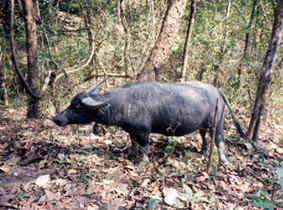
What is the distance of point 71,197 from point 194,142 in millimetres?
3121

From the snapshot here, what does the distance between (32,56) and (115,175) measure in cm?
322

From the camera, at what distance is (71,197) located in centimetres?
314

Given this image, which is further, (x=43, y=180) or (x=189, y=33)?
(x=189, y=33)

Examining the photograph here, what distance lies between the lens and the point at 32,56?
18.0 ft

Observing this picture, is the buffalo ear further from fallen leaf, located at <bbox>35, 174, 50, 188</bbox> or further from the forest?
fallen leaf, located at <bbox>35, 174, 50, 188</bbox>

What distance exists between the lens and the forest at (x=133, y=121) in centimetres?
333

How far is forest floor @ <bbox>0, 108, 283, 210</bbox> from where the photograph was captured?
10.3 ft

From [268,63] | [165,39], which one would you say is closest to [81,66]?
[165,39]

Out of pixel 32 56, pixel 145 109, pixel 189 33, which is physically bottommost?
pixel 145 109

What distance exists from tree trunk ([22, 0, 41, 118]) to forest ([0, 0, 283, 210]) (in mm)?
20

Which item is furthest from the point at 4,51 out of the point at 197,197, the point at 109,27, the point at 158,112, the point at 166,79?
the point at 197,197

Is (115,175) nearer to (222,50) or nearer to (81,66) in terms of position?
(81,66)

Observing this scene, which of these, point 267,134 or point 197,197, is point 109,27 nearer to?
point 267,134

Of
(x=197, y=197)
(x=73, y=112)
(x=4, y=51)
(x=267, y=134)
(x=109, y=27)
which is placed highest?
(x=109, y=27)
